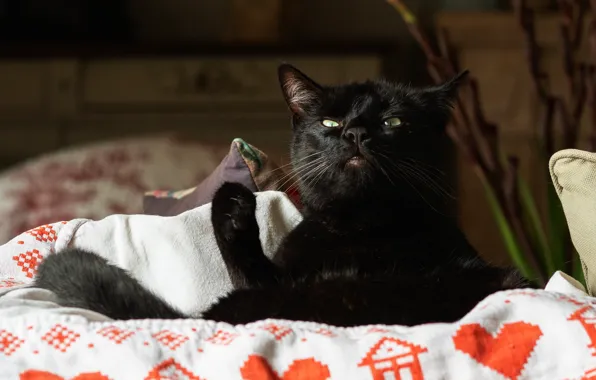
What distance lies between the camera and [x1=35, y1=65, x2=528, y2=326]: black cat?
29.0 inches

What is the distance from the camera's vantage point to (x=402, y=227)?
39.2 inches

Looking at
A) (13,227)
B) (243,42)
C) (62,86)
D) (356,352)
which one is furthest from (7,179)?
(356,352)

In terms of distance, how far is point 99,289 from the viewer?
0.73 metres

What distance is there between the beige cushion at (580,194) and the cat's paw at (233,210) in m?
0.32

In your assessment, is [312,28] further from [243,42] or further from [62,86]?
[62,86]

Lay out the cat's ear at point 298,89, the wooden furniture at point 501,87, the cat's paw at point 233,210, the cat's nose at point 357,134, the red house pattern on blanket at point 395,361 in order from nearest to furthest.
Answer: the red house pattern on blanket at point 395,361
the cat's paw at point 233,210
the cat's nose at point 357,134
the cat's ear at point 298,89
the wooden furniture at point 501,87

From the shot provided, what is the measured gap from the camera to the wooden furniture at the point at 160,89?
3.01 m

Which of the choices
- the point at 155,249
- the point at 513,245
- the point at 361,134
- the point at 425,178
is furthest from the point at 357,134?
the point at 513,245

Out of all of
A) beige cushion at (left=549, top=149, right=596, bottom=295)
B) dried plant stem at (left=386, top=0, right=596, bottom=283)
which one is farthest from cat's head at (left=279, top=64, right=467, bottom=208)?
dried plant stem at (left=386, top=0, right=596, bottom=283)

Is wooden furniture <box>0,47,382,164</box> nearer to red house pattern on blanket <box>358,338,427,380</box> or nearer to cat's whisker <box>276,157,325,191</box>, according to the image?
cat's whisker <box>276,157,325,191</box>

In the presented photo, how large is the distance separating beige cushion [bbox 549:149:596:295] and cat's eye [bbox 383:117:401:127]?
0.28 m

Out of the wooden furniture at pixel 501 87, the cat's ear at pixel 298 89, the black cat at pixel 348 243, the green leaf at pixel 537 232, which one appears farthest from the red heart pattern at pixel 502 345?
the wooden furniture at pixel 501 87

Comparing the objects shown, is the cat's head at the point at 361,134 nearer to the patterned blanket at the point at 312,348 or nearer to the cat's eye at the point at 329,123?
the cat's eye at the point at 329,123

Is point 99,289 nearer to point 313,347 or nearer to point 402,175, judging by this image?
point 313,347
